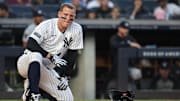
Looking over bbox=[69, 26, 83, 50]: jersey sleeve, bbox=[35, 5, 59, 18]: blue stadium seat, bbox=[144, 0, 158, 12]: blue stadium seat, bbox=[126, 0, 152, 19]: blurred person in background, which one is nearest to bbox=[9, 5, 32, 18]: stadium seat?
bbox=[35, 5, 59, 18]: blue stadium seat

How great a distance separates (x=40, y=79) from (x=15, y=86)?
12.9 ft

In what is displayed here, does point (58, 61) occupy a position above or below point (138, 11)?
below

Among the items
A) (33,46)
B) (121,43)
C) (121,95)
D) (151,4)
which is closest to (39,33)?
(33,46)

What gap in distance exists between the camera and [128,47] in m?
11.1

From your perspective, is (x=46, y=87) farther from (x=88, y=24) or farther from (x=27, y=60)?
(x=88, y=24)

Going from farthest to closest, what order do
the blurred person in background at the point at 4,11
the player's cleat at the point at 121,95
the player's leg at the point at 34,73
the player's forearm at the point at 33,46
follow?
the blurred person in background at the point at 4,11, the player's forearm at the point at 33,46, the player's leg at the point at 34,73, the player's cleat at the point at 121,95

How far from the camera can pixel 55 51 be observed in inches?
277

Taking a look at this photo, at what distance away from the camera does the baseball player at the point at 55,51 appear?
674cm

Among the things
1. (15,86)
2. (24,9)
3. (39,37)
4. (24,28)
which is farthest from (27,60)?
(24,9)

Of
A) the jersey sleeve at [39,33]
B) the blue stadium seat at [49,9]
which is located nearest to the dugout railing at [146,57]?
the blue stadium seat at [49,9]

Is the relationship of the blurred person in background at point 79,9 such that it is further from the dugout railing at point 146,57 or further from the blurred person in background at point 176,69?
the blurred person in background at point 176,69

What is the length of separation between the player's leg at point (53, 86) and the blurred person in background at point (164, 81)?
4.59m

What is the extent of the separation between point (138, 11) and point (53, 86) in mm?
5745

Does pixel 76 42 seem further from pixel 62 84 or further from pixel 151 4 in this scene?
pixel 151 4
